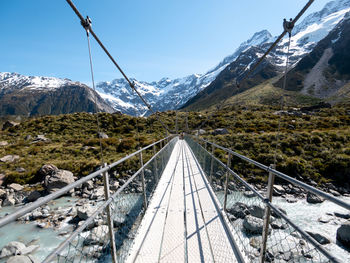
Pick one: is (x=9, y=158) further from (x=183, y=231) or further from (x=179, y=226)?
(x=183, y=231)

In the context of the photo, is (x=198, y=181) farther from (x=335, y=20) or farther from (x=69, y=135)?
(x=335, y=20)

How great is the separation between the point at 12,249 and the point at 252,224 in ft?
20.2

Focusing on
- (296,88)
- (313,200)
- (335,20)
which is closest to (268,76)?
(296,88)

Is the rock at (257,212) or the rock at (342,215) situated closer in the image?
the rock at (257,212)

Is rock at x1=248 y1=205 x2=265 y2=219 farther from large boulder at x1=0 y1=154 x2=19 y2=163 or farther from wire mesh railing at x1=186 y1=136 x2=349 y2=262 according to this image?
large boulder at x1=0 y1=154 x2=19 y2=163

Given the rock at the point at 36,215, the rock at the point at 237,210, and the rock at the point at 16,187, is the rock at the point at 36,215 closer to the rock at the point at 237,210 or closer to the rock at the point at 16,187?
the rock at the point at 16,187

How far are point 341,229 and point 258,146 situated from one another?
30.1ft

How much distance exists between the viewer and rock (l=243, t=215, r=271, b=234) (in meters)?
3.87

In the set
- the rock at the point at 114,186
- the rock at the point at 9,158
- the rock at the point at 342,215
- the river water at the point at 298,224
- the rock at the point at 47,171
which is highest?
the rock at the point at 9,158

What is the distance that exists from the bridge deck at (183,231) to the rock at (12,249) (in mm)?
4151

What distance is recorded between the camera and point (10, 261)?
173 inches

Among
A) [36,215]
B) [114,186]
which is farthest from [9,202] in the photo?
[114,186]

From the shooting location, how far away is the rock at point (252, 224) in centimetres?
387

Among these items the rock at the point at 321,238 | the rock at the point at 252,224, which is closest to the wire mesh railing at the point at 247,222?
the rock at the point at 252,224
